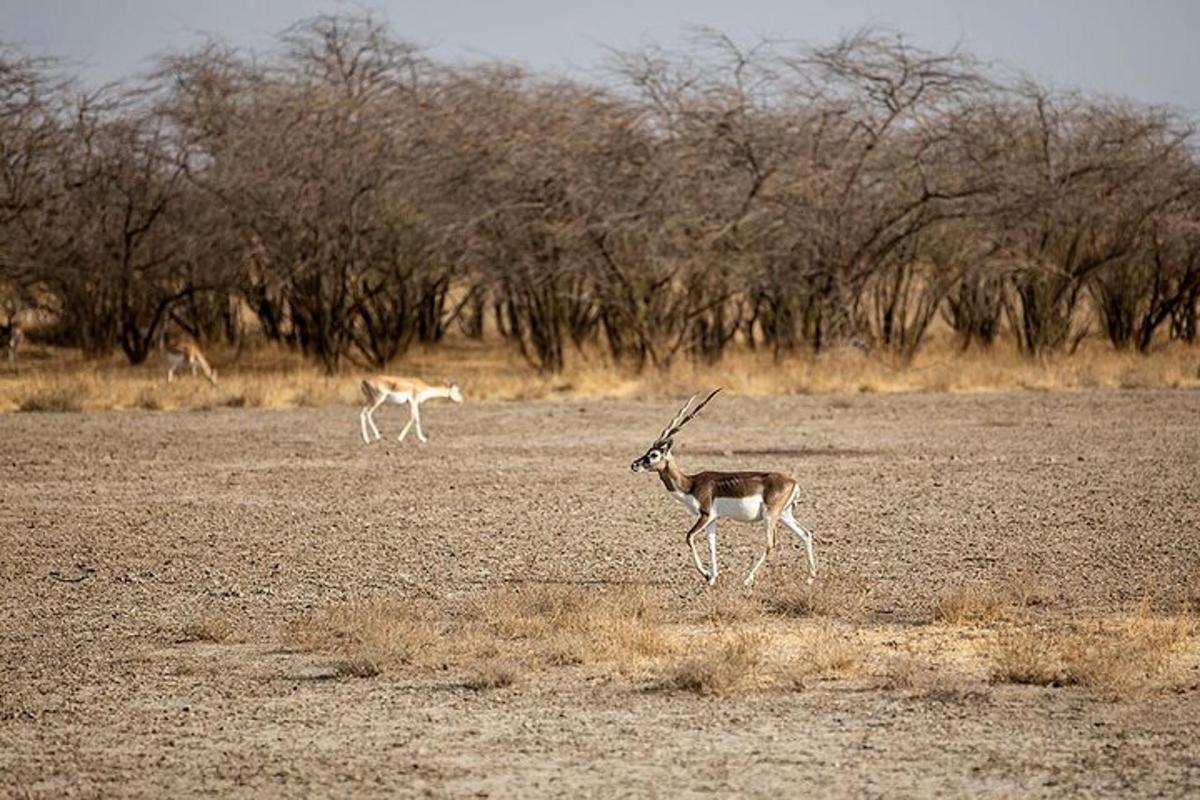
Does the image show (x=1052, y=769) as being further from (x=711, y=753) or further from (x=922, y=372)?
(x=922, y=372)

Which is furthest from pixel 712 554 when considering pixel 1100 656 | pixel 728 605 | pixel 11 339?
pixel 11 339

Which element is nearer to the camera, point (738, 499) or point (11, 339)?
point (738, 499)

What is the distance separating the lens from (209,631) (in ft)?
37.6

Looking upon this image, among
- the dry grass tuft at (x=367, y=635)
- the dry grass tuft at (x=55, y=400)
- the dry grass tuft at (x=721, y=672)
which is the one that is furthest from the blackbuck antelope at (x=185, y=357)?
the dry grass tuft at (x=721, y=672)

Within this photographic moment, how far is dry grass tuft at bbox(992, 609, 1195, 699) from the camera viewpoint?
985cm

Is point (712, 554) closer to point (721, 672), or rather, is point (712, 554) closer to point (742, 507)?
point (742, 507)

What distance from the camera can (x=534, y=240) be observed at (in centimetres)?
3559

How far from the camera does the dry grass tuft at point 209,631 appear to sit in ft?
37.5

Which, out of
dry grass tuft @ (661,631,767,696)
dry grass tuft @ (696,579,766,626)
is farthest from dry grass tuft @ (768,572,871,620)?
dry grass tuft @ (661,631,767,696)

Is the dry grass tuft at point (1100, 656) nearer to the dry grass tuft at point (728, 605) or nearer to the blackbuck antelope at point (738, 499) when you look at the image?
the dry grass tuft at point (728, 605)

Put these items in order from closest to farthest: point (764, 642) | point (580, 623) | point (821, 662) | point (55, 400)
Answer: point (821, 662)
point (764, 642)
point (580, 623)
point (55, 400)

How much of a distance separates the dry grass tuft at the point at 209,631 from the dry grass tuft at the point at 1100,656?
172 inches

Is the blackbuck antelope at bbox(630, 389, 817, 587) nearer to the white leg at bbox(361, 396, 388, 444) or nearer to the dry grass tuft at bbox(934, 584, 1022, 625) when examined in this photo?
the dry grass tuft at bbox(934, 584, 1022, 625)

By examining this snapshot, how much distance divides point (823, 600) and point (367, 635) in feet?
9.50
